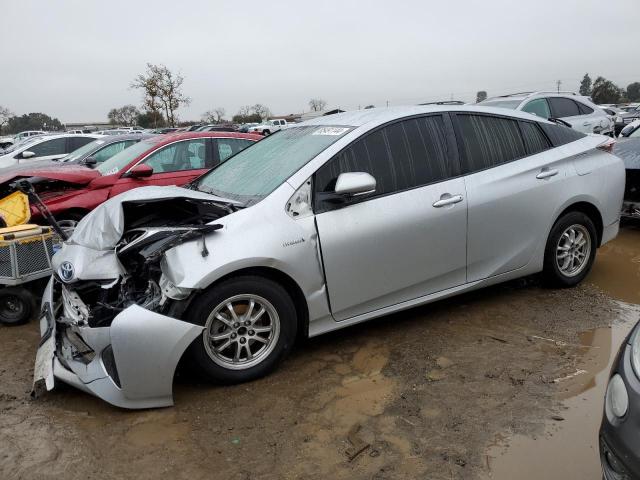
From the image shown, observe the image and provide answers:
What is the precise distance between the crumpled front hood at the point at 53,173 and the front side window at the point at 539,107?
7699 millimetres

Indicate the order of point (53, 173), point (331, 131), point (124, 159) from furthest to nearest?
point (124, 159)
point (53, 173)
point (331, 131)

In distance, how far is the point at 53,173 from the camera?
5.94 metres

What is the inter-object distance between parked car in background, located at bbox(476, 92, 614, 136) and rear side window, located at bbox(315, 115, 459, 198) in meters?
6.44

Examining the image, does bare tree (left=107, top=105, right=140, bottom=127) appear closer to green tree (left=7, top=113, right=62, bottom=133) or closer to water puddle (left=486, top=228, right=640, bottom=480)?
green tree (left=7, top=113, right=62, bottom=133)

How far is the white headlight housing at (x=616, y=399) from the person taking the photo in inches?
73.7

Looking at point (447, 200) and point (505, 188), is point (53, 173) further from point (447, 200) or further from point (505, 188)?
point (505, 188)

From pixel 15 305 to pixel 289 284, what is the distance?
2815 mm

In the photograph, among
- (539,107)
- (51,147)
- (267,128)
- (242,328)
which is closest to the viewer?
(242,328)

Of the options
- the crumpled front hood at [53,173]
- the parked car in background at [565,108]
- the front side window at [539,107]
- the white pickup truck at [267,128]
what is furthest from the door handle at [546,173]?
the front side window at [539,107]

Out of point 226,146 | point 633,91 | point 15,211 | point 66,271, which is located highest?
point 633,91

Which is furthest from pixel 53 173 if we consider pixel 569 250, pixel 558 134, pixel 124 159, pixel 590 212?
pixel 590 212

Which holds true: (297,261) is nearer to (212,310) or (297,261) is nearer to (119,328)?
(212,310)

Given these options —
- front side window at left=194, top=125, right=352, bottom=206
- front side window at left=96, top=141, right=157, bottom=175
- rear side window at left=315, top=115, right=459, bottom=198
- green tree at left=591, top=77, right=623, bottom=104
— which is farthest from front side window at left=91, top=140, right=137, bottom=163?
green tree at left=591, top=77, right=623, bottom=104

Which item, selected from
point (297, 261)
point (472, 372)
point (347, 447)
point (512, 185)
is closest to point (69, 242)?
point (297, 261)
